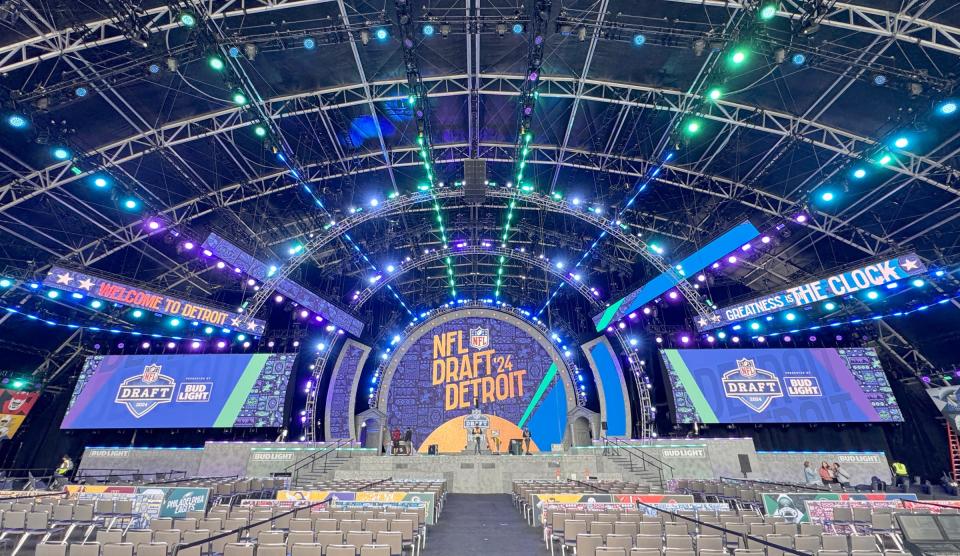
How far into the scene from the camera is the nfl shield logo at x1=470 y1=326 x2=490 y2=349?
2908cm

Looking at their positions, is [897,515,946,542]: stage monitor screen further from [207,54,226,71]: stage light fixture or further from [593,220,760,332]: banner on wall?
[207,54,226,71]: stage light fixture

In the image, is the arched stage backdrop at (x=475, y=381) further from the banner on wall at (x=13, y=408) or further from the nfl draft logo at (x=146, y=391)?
the banner on wall at (x=13, y=408)

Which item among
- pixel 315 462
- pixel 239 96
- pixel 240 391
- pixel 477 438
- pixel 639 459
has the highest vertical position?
pixel 239 96

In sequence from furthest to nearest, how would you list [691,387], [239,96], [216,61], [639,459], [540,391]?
[540,391], [691,387], [639,459], [239,96], [216,61]

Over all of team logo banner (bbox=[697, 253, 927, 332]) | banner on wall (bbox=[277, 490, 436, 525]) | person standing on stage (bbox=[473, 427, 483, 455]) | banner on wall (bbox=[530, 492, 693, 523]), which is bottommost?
banner on wall (bbox=[530, 492, 693, 523])

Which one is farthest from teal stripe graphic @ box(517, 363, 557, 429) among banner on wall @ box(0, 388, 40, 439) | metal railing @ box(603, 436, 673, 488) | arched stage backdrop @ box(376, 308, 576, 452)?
banner on wall @ box(0, 388, 40, 439)

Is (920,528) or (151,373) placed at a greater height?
(151,373)

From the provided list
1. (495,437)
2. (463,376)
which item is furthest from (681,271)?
(463,376)

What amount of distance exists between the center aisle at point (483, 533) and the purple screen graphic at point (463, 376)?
13.2m

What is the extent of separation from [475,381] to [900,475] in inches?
827

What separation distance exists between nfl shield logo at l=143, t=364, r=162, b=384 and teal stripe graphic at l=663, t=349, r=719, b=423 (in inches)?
1040

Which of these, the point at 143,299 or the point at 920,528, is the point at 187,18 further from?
the point at 920,528

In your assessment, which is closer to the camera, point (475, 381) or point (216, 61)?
point (216, 61)

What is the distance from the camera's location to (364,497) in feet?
34.1
